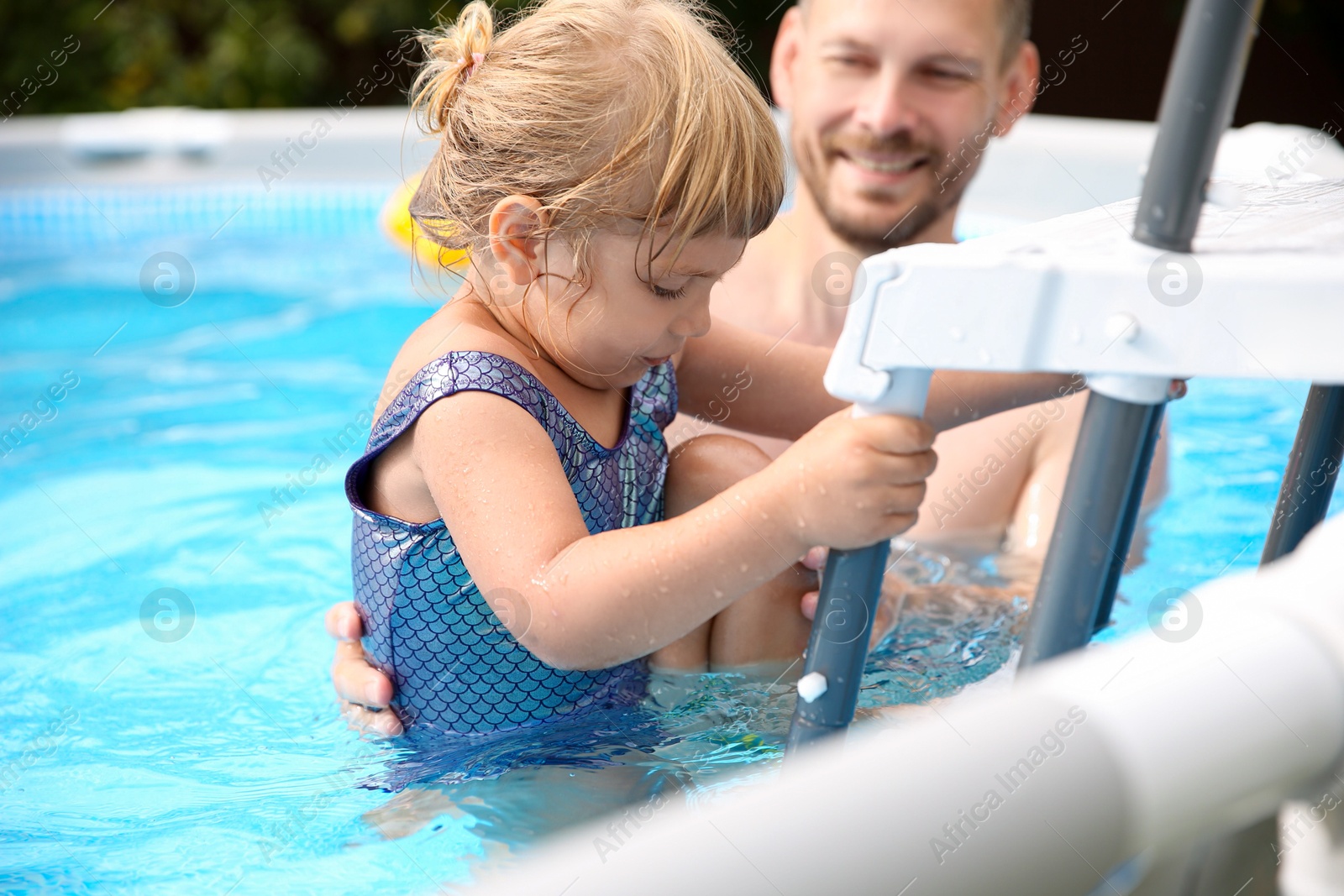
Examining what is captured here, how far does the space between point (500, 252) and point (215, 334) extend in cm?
373

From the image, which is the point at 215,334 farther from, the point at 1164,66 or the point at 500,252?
the point at 1164,66

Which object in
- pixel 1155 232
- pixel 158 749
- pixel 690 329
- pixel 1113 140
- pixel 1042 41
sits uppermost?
pixel 1042 41

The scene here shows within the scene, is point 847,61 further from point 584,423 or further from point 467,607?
point 467,607

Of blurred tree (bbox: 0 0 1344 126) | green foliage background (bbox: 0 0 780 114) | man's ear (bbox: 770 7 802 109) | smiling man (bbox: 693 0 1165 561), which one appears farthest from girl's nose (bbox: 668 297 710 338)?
green foliage background (bbox: 0 0 780 114)

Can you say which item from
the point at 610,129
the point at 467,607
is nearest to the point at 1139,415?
the point at 610,129

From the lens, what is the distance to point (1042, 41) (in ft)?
25.1

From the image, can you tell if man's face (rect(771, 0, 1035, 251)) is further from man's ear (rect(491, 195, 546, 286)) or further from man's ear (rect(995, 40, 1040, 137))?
man's ear (rect(491, 195, 546, 286))

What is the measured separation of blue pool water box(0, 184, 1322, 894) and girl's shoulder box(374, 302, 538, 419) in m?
0.57

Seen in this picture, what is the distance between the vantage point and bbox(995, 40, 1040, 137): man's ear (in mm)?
3020

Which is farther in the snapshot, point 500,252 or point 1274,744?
point 500,252

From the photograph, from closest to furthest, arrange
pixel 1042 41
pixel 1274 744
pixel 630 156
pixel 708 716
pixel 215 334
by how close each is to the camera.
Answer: pixel 1274 744, pixel 630 156, pixel 708 716, pixel 215 334, pixel 1042 41

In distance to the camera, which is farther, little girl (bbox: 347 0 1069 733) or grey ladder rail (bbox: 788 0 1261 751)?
little girl (bbox: 347 0 1069 733)

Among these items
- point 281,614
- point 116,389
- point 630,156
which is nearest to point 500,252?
point 630,156

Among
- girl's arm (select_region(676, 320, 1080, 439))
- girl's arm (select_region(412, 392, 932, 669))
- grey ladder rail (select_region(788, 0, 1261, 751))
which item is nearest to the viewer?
grey ladder rail (select_region(788, 0, 1261, 751))
